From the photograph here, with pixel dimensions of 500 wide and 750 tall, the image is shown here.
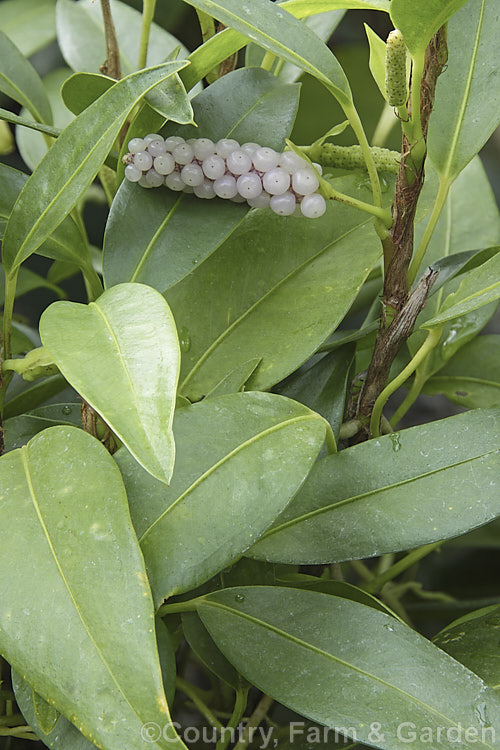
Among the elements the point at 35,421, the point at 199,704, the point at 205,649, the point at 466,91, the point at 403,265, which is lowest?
the point at 199,704

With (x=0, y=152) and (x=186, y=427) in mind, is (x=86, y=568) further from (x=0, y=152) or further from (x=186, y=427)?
(x=0, y=152)

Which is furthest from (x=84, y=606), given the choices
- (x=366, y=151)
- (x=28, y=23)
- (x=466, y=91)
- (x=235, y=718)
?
(x=28, y=23)

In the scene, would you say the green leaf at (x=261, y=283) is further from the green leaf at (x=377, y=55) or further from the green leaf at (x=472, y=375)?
the green leaf at (x=472, y=375)

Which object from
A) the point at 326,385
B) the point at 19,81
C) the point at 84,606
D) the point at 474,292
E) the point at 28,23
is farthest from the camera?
the point at 28,23

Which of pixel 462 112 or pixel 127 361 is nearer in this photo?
pixel 127 361

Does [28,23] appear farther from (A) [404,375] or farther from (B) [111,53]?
(A) [404,375]

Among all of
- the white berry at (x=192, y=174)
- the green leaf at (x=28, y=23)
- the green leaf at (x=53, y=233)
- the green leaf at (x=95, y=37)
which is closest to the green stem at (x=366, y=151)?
the white berry at (x=192, y=174)

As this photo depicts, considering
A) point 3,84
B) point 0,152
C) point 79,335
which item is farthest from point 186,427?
point 0,152

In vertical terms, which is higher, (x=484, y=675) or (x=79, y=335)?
(x=79, y=335)
